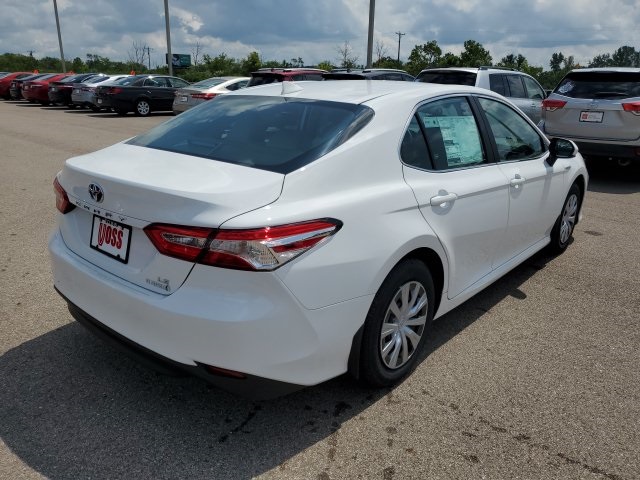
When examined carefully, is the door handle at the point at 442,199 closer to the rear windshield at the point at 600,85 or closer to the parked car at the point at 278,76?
the rear windshield at the point at 600,85

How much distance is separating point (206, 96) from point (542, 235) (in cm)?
1452

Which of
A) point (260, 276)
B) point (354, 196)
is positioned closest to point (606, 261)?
point (354, 196)

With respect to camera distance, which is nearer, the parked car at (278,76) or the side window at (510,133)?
the side window at (510,133)

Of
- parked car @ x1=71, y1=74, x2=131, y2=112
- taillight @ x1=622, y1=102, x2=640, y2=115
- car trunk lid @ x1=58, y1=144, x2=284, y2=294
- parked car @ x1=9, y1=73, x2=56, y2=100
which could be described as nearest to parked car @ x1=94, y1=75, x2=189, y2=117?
parked car @ x1=71, y1=74, x2=131, y2=112

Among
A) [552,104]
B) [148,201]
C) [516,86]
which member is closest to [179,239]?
[148,201]

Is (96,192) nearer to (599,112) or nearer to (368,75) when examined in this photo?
(599,112)

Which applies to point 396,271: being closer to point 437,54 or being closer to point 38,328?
point 38,328

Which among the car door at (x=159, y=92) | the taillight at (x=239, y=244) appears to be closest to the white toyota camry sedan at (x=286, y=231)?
the taillight at (x=239, y=244)

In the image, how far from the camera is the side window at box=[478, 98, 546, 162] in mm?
3867

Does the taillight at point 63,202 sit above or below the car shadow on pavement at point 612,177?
above

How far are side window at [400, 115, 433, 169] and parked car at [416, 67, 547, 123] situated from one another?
23.6 feet

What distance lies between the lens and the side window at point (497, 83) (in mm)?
A: 10203

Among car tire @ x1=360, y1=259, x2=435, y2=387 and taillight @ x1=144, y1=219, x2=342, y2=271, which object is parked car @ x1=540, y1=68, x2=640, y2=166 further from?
taillight @ x1=144, y1=219, x2=342, y2=271

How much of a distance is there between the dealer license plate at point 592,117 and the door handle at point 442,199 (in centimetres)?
660
